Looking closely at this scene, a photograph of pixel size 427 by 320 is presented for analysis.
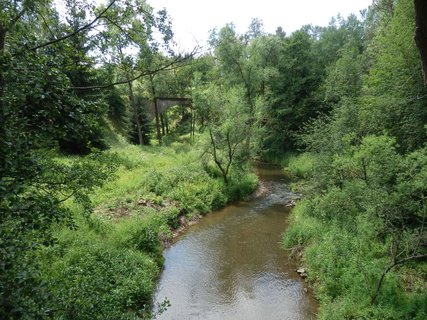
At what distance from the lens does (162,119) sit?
3956cm

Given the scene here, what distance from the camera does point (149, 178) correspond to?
17.6 m

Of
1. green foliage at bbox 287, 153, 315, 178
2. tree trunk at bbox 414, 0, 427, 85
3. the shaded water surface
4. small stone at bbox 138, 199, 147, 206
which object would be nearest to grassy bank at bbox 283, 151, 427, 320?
the shaded water surface

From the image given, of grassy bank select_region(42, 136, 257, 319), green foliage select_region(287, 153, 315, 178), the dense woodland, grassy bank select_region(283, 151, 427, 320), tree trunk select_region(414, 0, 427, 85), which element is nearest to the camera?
tree trunk select_region(414, 0, 427, 85)

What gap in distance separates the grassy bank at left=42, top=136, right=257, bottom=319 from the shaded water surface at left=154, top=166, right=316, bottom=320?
2.68ft

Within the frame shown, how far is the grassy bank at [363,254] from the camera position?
772cm

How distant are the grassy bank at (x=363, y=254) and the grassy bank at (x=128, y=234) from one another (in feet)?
17.0

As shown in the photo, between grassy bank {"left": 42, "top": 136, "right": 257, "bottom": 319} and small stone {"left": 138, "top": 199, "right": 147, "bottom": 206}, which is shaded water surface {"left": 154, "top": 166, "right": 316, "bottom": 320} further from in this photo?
small stone {"left": 138, "top": 199, "right": 147, "bottom": 206}

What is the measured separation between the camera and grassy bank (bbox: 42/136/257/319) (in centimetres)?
583

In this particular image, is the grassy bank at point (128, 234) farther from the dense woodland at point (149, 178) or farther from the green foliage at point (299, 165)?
the green foliage at point (299, 165)

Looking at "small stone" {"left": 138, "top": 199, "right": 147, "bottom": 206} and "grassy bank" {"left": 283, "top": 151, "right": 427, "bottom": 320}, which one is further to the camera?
"small stone" {"left": 138, "top": 199, "right": 147, "bottom": 206}

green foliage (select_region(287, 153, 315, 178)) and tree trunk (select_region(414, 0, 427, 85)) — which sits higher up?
tree trunk (select_region(414, 0, 427, 85))

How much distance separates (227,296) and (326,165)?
708 centimetres

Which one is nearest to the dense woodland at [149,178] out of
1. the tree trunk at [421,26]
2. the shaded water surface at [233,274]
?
the shaded water surface at [233,274]

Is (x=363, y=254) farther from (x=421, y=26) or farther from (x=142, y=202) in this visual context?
(x=142, y=202)
